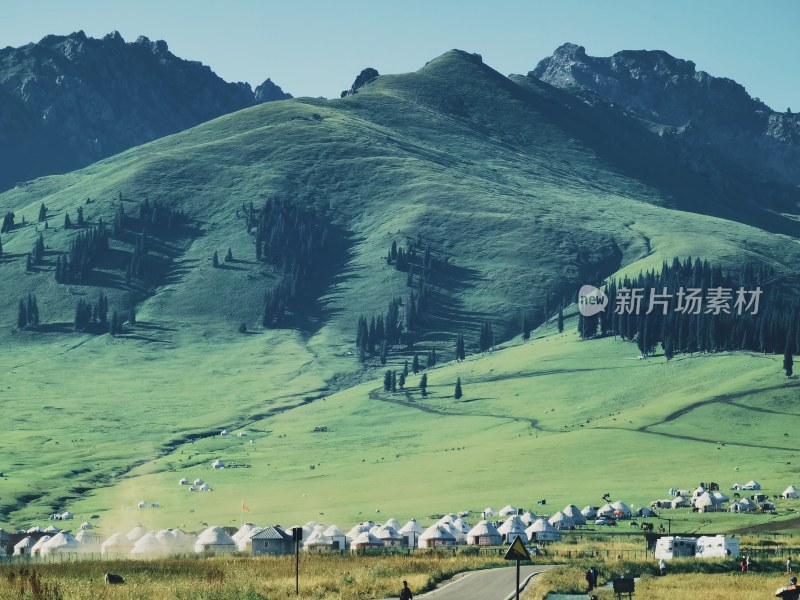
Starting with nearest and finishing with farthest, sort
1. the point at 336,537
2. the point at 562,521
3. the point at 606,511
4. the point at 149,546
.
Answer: the point at 149,546
the point at 336,537
the point at 562,521
the point at 606,511

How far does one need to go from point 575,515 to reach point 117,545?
47842mm

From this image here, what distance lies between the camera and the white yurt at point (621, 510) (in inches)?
5723

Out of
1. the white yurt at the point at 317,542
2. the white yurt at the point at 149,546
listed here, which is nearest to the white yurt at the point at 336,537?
the white yurt at the point at 317,542

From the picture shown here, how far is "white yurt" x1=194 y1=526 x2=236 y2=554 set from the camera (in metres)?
124

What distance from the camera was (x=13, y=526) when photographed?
16325 cm

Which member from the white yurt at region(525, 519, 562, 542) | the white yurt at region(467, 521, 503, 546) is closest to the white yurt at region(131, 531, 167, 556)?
the white yurt at region(467, 521, 503, 546)

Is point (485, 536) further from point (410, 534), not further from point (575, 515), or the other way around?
point (575, 515)

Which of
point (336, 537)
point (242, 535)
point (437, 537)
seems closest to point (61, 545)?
point (242, 535)

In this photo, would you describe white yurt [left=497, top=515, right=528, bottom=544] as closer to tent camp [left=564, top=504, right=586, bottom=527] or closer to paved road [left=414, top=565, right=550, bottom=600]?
tent camp [left=564, top=504, right=586, bottom=527]

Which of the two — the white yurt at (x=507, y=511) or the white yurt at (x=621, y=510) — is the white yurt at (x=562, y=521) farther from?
the white yurt at (x=507, y=511)

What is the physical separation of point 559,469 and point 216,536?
2692 inches


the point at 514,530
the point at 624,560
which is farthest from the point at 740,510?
the point at 624,560

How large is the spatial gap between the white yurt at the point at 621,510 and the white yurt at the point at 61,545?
57482mm

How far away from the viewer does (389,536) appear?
13312 cm
